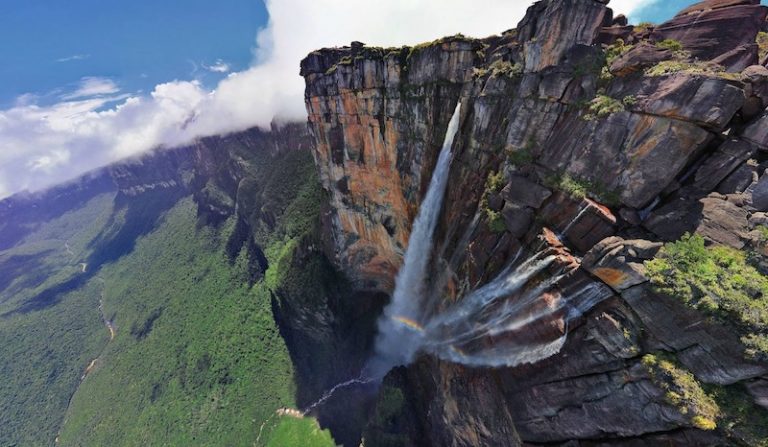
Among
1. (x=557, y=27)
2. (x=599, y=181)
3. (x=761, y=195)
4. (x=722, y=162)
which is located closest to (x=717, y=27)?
(x=722, y=162)

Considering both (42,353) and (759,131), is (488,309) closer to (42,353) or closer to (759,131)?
(759,131)

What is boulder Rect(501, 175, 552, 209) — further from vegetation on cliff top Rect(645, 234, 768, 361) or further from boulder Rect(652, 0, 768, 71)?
boulder Rect(652, 0, 768, 71)

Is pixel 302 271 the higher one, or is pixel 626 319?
pixel 626 319

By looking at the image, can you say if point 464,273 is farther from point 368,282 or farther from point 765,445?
point 368,282

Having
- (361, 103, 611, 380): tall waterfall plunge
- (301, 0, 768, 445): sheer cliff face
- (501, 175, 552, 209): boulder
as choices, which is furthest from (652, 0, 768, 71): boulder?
(361, 103, 611, 380): tall waterfall plunge

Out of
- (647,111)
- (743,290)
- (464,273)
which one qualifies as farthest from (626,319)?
(464,273)
